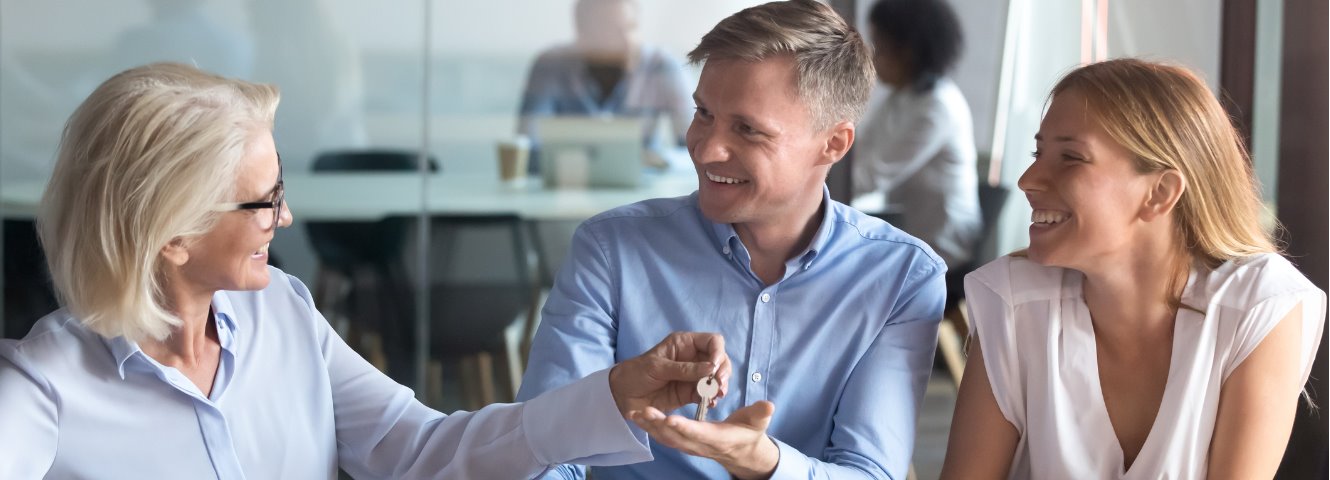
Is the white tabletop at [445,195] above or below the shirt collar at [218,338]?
below

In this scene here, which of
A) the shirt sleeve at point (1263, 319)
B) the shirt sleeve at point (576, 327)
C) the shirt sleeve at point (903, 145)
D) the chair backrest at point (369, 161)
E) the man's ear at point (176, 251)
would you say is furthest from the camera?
the shirt sleeve at point (903, 145)

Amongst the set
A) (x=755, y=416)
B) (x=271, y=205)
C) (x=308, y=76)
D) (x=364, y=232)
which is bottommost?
(x=364, y=232)

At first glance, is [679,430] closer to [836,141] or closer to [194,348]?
[194,348]

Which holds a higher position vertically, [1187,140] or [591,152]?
[1187,140]

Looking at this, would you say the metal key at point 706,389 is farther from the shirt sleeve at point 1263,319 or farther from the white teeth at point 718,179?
the shirt sleeve at point 1263,319

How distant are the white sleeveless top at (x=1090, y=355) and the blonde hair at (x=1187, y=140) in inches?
2.1

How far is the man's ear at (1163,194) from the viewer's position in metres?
1.77

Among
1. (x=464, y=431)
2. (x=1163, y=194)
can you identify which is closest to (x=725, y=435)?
(x=464, y=431)

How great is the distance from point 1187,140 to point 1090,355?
33cm

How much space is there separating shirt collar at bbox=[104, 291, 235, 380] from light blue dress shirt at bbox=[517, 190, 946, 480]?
465 mm

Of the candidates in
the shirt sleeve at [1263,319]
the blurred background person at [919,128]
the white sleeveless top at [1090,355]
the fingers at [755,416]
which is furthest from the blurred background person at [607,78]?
the fingers at [755,416]

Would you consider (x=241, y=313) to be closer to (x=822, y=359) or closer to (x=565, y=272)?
(x=565, y=272)

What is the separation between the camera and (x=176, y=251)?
4.94 feet

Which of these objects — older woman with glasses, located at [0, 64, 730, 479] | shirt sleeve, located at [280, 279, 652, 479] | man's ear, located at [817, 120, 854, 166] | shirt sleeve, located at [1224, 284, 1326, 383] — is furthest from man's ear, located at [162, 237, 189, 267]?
shirt sleeve, located at [1224, 284, 1326, 383]
